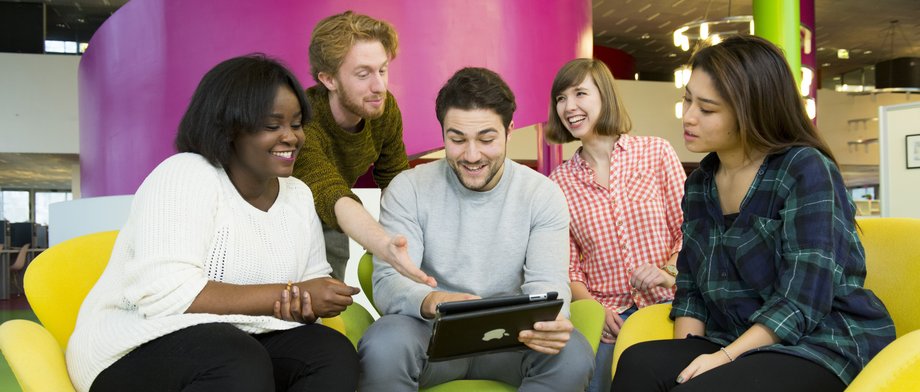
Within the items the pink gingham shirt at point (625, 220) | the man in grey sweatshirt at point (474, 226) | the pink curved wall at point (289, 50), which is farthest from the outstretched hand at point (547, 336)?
the pink curved wall at point (289, 50)

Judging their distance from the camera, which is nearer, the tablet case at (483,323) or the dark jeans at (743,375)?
the dark jeans at (743,375)

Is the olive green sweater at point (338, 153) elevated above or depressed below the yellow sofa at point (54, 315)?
above

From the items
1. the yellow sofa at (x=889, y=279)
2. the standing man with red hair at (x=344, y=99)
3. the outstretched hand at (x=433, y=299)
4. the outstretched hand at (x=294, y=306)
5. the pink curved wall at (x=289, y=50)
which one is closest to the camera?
the outstretched hand at (x=294, y=306)

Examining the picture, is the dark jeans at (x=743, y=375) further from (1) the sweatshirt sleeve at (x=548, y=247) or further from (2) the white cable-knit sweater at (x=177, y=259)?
(2) the white cable-knit sweater at (x=177, y=259)

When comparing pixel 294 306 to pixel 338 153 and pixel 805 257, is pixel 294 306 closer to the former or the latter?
pixel 338 153

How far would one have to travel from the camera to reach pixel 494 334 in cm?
187

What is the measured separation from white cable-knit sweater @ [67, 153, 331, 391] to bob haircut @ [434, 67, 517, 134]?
0.58 meters

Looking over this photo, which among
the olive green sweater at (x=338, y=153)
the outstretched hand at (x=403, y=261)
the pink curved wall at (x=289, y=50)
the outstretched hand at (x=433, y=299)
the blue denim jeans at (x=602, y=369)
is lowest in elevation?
the blue denim jeans at (x=602, y=369)

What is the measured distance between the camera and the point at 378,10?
5.60m

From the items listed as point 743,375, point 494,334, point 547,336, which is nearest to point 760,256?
point 743,375

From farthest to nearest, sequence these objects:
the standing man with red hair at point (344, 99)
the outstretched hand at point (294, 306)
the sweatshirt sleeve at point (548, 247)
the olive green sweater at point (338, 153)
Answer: the standing man with red hair at point (344, 99) < the olive green sweater at point (338, 153) < the sweatshirt sleeve at point (548, 247) < the outstretched hand at point (294, 306)

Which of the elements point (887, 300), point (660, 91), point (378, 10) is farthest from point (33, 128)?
point (887, 300)

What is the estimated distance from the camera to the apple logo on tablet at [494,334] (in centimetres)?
186

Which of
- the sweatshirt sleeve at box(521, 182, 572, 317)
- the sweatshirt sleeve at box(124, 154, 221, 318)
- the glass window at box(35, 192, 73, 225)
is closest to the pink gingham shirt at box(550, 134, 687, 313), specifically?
the sweatshirt sleeve at box(521, 182, 572, 317)
